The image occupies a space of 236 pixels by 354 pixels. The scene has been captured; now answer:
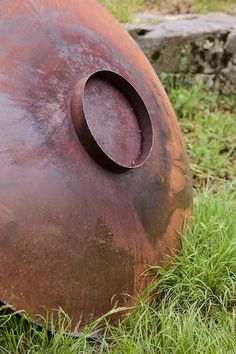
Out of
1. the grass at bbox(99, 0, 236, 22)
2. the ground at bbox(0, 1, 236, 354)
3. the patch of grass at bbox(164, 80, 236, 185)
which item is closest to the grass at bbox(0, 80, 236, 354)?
the ground at bbox(0, 1, 236, 354)

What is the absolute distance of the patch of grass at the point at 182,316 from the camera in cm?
210

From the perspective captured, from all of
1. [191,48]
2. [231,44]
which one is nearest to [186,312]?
[191,48]

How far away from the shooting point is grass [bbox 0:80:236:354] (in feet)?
6.88

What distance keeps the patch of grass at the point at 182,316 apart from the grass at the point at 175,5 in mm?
3516

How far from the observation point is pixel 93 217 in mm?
2018

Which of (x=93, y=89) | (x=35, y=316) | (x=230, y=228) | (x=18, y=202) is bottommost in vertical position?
(x=230, y=228)

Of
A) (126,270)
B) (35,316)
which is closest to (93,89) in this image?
(126,270)

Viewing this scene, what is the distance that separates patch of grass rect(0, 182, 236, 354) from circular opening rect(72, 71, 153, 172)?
0.55 metres

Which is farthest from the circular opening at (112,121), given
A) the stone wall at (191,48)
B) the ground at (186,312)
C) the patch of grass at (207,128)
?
the stone wall at (191,48)

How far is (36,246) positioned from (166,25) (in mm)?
3926

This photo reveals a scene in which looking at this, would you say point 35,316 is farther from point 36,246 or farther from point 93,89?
point 93,89

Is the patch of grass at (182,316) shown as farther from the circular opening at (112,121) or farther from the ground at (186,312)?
the circular opening at (112,121)

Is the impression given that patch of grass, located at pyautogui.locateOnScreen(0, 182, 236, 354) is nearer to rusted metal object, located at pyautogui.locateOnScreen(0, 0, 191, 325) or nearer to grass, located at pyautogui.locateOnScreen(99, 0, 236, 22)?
rusted metal object, located at pyautogui.locateOnScreen(0, 0, 191, 325)

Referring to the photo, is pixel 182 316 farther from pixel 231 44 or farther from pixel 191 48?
pixel 231 44
